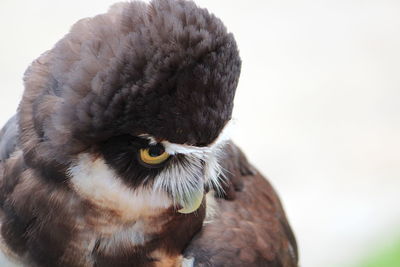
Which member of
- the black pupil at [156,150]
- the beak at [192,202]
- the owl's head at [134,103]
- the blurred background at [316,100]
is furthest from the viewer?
the blurred background at [316,100]

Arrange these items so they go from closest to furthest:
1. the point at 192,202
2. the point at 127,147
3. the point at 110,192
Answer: the point at 127,147 < the point at 110,192 < the point at 192,202

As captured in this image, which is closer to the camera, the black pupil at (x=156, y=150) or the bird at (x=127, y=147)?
the bird at (x=127, y=147)

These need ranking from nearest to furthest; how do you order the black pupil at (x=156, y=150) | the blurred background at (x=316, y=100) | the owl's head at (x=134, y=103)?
the owl's head at (x=134, y=103)
the black pupil at (x=156, y=150)
the blurred background at (x=316, y=100)

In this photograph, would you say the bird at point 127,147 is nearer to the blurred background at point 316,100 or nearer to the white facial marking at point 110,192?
the white facial marking at point 110,192

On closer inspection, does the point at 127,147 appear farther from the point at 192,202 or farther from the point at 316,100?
the point at 316,100

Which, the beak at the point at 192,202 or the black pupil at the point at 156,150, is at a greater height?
the black pupil at the point at 156,150

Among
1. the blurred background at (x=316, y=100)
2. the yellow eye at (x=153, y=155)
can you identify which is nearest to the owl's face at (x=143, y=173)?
the yellow eye at (x=153, y=155)

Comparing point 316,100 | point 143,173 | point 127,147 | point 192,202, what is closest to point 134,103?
point 127,147

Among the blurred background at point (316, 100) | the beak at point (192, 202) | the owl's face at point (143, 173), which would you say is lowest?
the blurred background at point (316, 100)

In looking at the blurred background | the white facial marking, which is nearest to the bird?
the white facial marking
